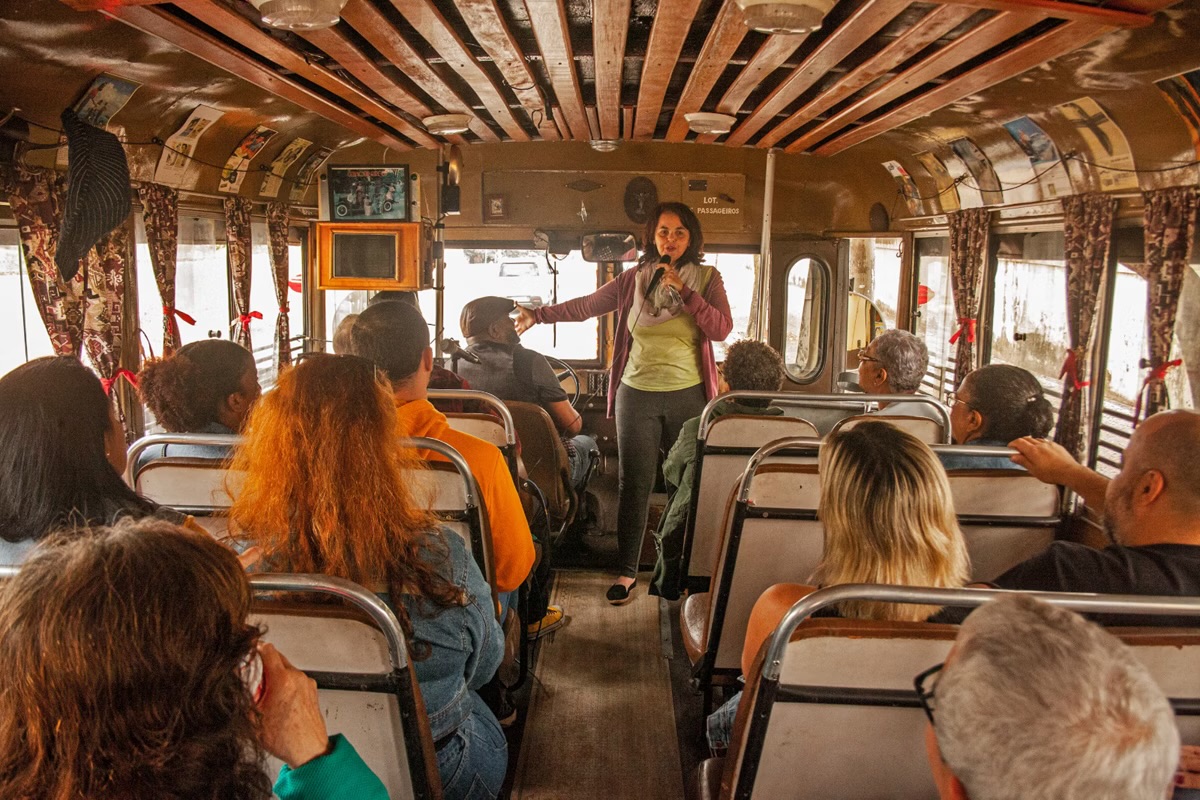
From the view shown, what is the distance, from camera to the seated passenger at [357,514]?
183 cm

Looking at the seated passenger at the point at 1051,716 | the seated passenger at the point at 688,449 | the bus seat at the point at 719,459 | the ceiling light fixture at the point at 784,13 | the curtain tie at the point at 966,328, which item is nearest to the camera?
the seated passenger at the point at 1051,716

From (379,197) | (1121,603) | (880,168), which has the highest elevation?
(880,168)

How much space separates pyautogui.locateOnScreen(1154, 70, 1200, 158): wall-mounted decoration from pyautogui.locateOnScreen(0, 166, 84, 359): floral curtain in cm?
505

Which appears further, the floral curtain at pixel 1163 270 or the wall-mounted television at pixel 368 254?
the wall-mounted television at pixel 368 254

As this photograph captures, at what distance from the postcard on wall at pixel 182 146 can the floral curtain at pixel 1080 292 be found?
5127mm

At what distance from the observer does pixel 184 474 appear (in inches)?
105

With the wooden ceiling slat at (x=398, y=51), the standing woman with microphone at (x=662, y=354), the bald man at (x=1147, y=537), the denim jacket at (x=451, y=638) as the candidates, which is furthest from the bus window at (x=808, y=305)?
the denim jacket at (x=451, y=638)

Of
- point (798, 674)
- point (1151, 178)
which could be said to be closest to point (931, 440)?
point (1151, 178)

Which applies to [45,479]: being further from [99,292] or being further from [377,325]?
[99,292]

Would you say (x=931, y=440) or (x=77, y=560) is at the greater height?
(x=77, y=560)

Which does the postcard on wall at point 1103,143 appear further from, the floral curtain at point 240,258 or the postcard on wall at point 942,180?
the floral curtain at point 240,258

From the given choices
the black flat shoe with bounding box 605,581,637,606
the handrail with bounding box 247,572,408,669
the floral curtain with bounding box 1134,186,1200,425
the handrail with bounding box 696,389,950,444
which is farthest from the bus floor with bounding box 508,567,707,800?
the floral curtain with bounding box 1134,186,1200,425

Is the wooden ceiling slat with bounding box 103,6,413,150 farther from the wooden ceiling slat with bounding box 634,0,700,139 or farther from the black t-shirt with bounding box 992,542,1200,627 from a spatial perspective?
the black t-shirt with bounding box 992,542,1200,627

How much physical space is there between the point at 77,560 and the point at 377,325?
6.40ft
